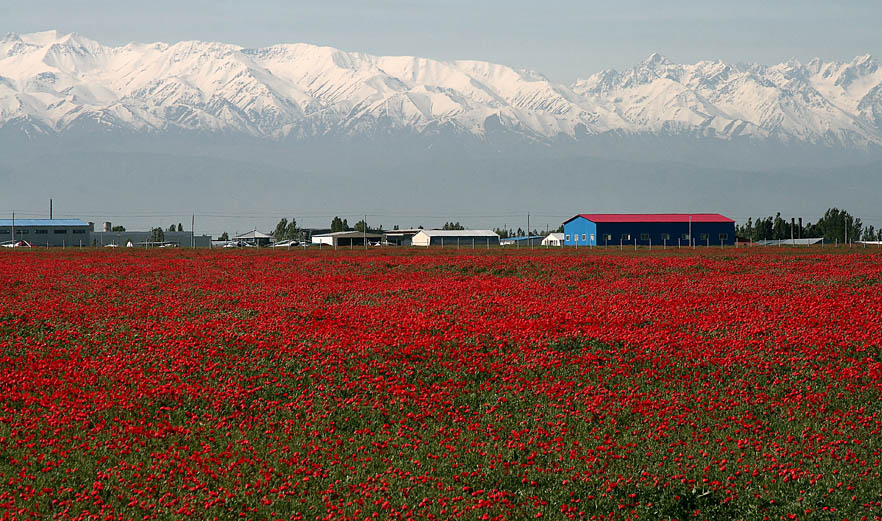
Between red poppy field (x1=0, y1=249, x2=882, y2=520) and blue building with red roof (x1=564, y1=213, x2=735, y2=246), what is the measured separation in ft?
390

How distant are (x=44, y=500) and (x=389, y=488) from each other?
433cm

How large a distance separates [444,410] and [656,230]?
137 metres

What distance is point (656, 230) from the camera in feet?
481

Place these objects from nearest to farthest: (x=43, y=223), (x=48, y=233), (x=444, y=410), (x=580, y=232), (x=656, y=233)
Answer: (x=444, y=410), (x=656, y=233), (x=580, y=232), (x=48, y=233), (x=43, y=223)

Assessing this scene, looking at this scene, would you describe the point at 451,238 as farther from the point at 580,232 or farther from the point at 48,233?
the point at 48,233

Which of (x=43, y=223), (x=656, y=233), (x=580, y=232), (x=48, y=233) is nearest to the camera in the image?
(x=656, y=233)

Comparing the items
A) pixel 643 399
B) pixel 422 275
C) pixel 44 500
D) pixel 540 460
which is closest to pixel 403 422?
pixel 540 460

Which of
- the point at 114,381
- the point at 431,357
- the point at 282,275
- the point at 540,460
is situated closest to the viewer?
the point at 540,460

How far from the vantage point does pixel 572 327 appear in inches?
874

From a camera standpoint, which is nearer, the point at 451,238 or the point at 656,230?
the point at 656,230

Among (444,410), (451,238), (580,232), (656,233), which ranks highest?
(580,232)

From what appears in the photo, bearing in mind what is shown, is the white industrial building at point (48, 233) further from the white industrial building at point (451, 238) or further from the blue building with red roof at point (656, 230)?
the blue building with red roof at point (656, 230)

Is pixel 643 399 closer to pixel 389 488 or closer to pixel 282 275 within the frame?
pixel 389 488

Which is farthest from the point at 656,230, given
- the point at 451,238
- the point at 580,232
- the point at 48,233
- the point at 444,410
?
the point at 444,410
